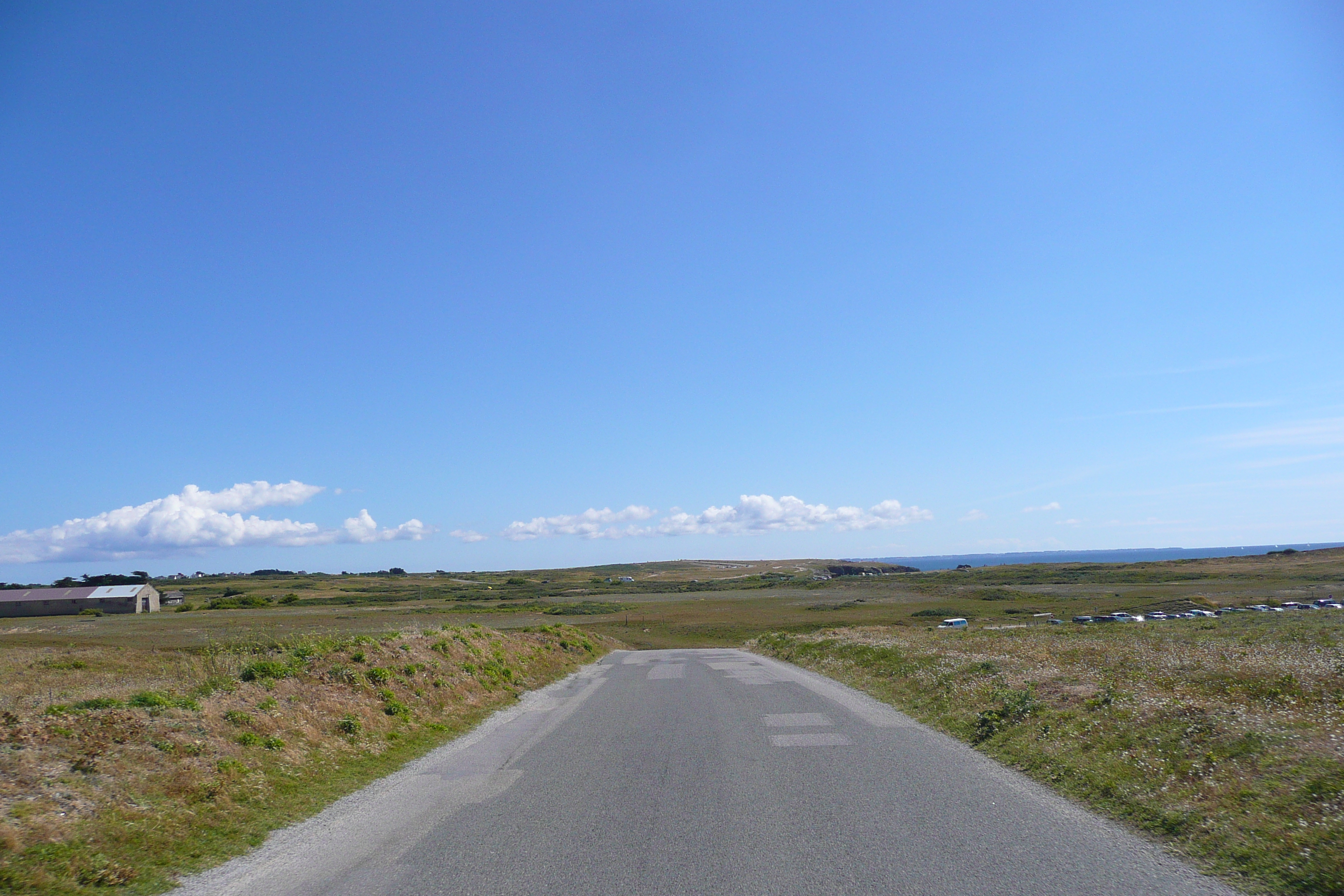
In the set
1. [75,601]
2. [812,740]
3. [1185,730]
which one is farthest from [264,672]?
[75,601]

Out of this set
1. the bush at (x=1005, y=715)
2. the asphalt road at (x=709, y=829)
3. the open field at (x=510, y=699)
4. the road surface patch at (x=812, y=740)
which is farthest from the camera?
the bush at (x=1005, y=715)

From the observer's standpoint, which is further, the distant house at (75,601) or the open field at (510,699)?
the distant house at (75,601)

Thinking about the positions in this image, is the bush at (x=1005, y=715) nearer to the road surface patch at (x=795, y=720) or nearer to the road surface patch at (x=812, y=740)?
the road surface patch at (x=812, y=740)

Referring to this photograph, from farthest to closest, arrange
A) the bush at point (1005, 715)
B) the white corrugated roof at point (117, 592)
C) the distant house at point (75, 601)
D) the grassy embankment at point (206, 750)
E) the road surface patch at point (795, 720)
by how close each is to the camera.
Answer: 1. the white corrugated roof at point (117, 592)
2. the distant house at point (75, 601)
3. the road surface patch at point (795, 720)
4. the bush at point (1005, 715)
5. the grassy embankment at point (206, 750)

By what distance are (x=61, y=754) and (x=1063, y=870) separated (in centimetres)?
1099

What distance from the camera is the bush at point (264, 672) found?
49.1 feet

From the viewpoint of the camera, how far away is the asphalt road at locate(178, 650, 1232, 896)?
6797mm

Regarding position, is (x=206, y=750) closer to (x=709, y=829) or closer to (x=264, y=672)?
(x=264, y=672)

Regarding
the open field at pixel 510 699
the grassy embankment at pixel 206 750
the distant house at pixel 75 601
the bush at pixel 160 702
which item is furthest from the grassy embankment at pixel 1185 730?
the distant house at pixel 75 601

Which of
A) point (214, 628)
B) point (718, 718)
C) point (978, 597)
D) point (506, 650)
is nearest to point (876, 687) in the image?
point (718, 718)

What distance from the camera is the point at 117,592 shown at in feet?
378

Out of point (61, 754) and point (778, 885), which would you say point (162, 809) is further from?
point (778, 885)

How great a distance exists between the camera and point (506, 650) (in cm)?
2869

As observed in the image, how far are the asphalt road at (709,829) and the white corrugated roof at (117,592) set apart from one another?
419 ft
